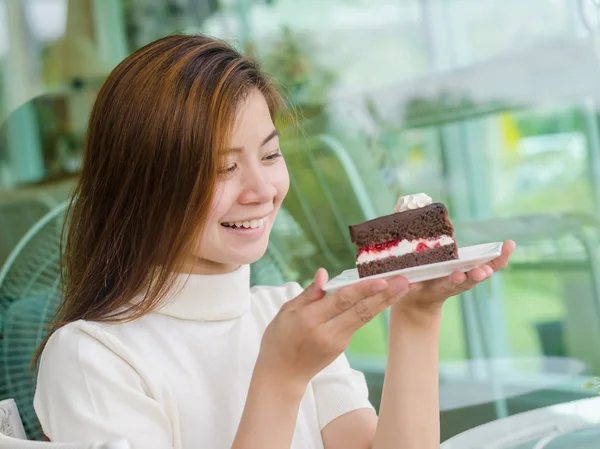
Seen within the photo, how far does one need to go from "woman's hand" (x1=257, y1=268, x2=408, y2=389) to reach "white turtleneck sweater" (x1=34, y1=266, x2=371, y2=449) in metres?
0.24

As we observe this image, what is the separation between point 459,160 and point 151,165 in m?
1.35

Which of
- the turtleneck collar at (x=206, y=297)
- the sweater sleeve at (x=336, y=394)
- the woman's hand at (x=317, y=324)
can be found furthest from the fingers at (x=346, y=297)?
the sweater sleeve at (x=336, y=394)

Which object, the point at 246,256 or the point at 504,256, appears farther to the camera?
the point at 246,256

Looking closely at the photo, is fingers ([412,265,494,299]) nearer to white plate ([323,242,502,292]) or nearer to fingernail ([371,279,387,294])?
white plate ([323,242,502,292])

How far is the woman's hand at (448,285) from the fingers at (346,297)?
0.14 metres

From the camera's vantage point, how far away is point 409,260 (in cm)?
147

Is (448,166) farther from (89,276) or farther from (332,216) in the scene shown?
(89,276)

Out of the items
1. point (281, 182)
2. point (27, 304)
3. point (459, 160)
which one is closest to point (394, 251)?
point (281, 182)

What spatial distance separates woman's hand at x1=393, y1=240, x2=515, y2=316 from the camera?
45.8 inches

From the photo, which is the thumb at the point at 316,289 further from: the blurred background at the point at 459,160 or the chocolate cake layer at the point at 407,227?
the blurred background at the point at 459,160

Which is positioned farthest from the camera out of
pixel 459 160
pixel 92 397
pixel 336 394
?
pixel 459 160

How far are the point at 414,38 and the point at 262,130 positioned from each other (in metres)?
1.29

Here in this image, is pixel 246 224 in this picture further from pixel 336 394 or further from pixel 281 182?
pixel 336 394

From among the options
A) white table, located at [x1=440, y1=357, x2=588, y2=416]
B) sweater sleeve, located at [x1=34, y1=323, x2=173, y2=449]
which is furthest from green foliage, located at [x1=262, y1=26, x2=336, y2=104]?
sweater sleeve, located at [x1=34, y1=323, x2=173, y2=449]
